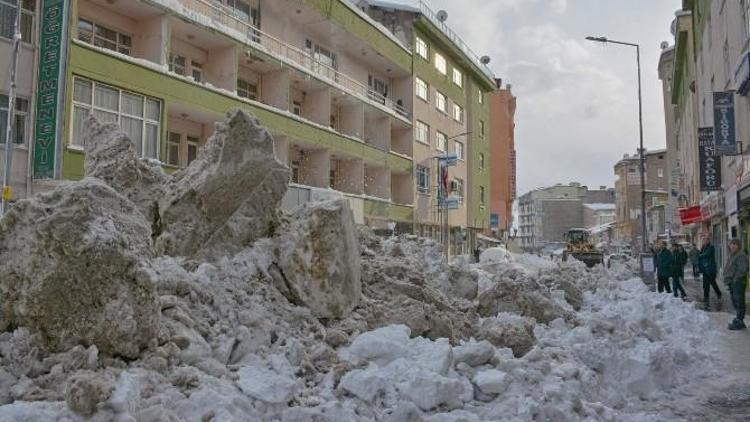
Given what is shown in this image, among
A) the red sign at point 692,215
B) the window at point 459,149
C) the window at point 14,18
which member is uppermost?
the window at point 459,149

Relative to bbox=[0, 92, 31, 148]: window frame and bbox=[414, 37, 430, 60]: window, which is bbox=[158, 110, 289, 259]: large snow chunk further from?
bbox=[414, 37, 430, 60]: window

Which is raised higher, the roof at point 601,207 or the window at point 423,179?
the roof at point 601,207

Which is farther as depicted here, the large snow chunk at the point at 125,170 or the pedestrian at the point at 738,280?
the pedestrian at the point at 738,280

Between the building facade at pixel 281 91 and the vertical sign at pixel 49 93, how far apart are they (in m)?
0.04

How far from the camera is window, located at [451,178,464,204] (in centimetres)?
4144

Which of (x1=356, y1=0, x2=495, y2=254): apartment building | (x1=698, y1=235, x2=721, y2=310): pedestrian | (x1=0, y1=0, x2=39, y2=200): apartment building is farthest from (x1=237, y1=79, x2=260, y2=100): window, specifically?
(x1=698, y1=235, x2=721, y2=310): pedestrian

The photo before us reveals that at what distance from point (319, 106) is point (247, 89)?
4.16 m

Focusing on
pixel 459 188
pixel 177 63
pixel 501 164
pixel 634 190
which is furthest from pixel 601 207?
pixel 177 63

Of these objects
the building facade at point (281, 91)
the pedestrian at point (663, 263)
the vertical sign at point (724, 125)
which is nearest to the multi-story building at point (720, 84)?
the vertical sign at point (724, 125)

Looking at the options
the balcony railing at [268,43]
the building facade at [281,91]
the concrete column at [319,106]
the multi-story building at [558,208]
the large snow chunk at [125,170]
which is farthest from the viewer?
the multi-story building at [558,208]

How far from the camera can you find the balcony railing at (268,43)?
20.8 meters

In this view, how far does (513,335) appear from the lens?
7164 millimetres

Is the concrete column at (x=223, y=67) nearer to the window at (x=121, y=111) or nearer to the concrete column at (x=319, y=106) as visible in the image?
the window at (x=121, y=111)

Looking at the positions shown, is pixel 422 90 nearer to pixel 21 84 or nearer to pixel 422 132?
pixel 422 132
